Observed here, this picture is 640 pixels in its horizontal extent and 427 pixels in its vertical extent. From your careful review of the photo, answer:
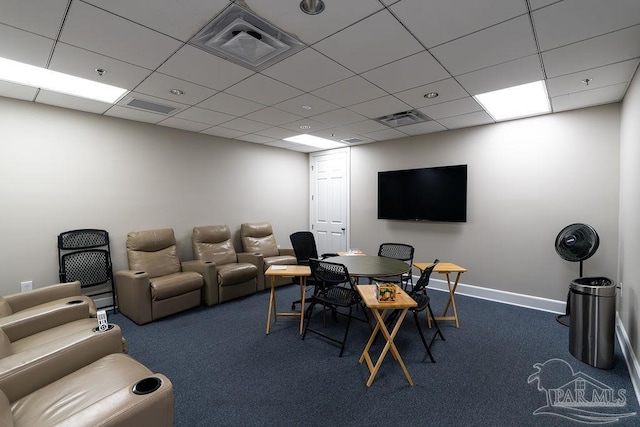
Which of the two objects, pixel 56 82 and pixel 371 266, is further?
pixel 371 266

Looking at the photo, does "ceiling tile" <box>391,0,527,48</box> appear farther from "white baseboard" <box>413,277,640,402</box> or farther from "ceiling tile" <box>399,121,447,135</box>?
"white baseboard" <box>413,277,640,402</box>

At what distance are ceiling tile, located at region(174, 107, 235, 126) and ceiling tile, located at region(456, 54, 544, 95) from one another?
295 centimetres

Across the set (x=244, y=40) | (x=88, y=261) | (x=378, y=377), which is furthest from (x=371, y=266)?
(x=88, y=261)

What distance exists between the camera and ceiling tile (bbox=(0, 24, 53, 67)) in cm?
204

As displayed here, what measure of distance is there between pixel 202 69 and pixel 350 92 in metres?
1.49

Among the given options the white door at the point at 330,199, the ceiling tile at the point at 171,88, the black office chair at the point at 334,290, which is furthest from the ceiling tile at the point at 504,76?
the white door at the point at 330,199

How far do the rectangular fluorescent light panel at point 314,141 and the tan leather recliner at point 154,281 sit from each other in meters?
2.64

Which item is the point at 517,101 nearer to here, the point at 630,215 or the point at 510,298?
the point at 630,215

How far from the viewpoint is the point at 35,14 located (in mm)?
1832

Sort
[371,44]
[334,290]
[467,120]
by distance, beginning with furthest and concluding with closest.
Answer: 1. [467,120]
2. [334,290]
3. [371,44]

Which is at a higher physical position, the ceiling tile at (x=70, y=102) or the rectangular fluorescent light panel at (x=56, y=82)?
the rectangular fluorescent light panel at (x=56, y=82)

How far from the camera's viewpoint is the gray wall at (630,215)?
8.06ft

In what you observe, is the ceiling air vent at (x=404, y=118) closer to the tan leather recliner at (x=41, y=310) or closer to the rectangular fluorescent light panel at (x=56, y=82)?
the rectangular fluorescent light panel at (x=56, y=82)

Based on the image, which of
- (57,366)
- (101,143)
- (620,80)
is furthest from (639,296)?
(101,143)
